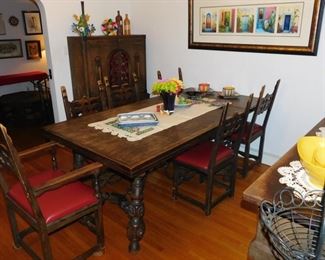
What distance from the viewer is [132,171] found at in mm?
1626

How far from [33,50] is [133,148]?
5186 millimetres

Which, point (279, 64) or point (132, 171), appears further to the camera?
point (279, 64)

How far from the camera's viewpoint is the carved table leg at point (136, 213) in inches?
73.9

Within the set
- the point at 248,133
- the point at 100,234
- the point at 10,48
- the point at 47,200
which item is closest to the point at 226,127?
the point at 248,133

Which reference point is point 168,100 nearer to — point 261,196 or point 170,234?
point 170,234

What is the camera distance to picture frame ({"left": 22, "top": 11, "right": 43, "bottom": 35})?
5.82 m

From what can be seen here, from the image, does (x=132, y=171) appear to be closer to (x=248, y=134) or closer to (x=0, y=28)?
(x=248, y=134)

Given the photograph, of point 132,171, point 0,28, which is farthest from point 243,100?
point 0,28

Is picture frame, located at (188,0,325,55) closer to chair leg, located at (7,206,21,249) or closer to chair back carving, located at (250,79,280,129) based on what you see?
chair back carving, located at (250,79,280,129)

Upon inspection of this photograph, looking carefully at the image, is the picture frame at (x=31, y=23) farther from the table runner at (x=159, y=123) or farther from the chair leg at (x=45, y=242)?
the chair leg at (x=45, y=242)

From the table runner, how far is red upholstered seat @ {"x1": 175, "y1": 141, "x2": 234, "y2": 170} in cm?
29

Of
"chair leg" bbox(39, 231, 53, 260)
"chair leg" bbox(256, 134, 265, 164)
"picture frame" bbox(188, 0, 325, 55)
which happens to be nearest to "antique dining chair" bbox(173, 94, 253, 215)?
"chair leg" bbox(256, 134, 265, 164)

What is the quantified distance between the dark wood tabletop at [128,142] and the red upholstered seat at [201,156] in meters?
0.27

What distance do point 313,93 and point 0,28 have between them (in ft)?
18.2
